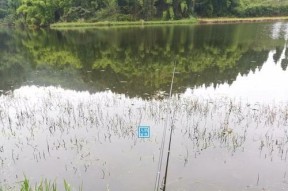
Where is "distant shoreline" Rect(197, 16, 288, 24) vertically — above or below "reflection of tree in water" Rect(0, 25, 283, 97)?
above

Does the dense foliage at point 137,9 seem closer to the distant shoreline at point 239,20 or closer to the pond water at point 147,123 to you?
the distant shoreline at point 239,20

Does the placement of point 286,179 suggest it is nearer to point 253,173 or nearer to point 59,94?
point 253,173

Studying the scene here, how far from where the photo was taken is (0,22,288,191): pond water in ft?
28.6

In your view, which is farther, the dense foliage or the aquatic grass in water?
the dense foliage

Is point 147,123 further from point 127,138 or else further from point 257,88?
point 257,88

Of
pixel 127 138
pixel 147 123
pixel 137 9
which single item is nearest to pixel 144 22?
pixel 137 9

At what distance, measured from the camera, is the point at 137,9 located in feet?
227

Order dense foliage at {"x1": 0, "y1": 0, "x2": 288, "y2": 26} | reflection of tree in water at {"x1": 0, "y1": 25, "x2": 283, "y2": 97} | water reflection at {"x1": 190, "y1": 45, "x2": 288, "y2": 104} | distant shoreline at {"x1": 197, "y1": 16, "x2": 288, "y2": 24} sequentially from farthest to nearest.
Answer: dense foliage at {"x1": 0, "y1": 0, "x2": 288, "y2": 26} → distant shoreline at {"x1": 197, "y1": 16, "x2": 288, "y2": 24} → reflection of tree in water at {"x1": 0, "y1": 25, "x2": 283, "y2": 97} → water reflection at {"x1": 190, "y1": 45, "x2": 288, "y2": 104}

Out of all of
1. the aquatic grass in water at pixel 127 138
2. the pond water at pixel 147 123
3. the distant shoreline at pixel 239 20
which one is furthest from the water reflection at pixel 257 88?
the distant shoreline at pixel 239 20

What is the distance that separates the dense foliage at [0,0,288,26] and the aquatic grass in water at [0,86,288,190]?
56.1 m

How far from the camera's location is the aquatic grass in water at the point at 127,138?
888cm

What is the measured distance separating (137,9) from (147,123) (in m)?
60.4

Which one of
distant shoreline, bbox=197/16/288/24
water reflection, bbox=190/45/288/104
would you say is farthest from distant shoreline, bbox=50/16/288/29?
water reflection, bbox=190/45/288/104

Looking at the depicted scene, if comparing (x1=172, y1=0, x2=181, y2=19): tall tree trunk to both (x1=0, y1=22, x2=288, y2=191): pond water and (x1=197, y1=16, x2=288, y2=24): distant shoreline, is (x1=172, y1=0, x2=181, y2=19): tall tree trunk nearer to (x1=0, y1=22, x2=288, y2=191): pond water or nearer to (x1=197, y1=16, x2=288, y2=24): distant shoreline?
(x1=197, y1=16, x2=288, y2=24): distant shoreline
